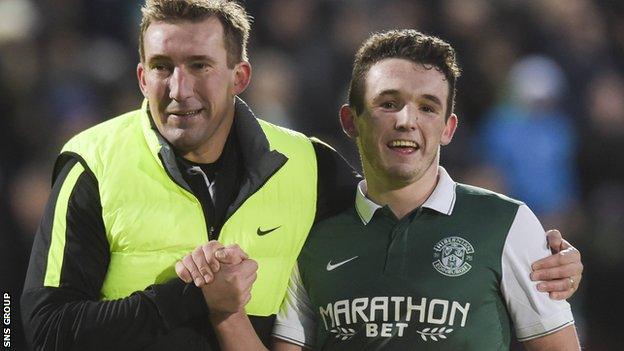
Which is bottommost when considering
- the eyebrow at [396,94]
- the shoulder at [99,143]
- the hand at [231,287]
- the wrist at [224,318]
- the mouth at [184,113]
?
the wrist at [224,318]

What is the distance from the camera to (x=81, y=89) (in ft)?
24.0

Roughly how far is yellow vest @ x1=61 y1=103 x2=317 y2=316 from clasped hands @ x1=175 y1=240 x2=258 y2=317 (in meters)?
0.14

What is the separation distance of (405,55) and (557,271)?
0.85 m

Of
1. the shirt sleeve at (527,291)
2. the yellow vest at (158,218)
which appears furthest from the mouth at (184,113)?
the shirt sleeve at (527,291)

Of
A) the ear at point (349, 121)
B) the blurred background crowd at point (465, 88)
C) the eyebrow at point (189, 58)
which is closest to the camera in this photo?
the eyebrow at point (189, 58)

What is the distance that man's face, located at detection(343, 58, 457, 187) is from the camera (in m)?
3.62

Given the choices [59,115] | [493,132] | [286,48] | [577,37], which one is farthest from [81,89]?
[577,37]

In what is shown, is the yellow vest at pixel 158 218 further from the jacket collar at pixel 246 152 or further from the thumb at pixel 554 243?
the thumb at pixel 554 243

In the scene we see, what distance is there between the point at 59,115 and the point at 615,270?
359 centimetres

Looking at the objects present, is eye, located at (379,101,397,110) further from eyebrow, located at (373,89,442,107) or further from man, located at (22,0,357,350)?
Answer: man, located at (22,0,357,350)

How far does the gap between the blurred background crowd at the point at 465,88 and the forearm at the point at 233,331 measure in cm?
339

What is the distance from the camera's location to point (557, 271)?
11.6 ft

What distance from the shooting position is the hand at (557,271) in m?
3.52

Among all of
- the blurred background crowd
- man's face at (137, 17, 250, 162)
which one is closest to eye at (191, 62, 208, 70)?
man's face at (137, 17, 250, 162)
